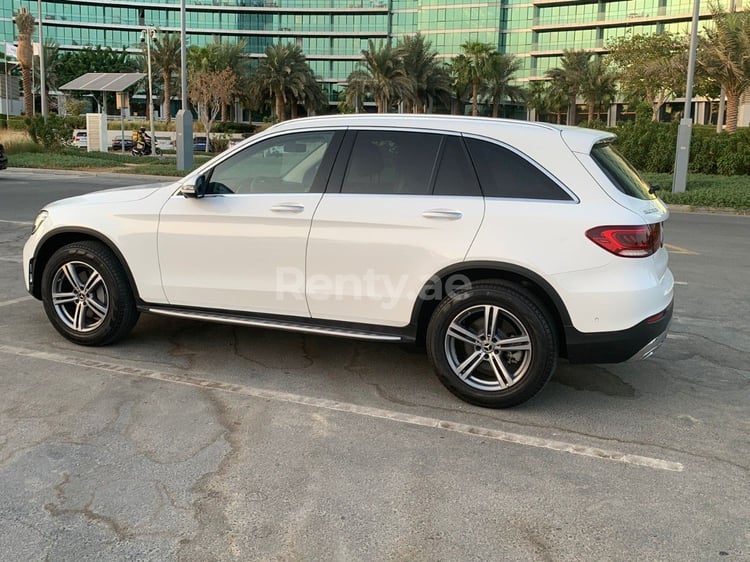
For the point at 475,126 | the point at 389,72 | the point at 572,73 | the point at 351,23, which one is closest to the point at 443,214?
the point at 475,126

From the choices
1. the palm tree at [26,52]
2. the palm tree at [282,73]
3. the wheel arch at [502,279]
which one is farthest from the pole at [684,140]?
the palm tree at [282,73]

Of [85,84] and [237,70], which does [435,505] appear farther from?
[237,70]

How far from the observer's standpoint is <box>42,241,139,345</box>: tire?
539 centimetres

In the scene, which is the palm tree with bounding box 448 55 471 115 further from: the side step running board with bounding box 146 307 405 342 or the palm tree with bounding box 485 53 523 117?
the side step running board with bounding box 146 307 405 342

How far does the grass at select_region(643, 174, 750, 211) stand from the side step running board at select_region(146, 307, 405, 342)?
14775 millimetres

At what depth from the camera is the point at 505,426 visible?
4312mm

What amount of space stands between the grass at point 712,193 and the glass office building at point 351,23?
59083 mm

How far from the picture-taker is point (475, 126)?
466 cm

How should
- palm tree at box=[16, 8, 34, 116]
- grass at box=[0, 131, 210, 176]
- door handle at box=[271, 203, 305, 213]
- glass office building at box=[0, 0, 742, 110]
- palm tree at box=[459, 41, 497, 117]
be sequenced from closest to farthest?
door handle at box=[271, 203, 305, 213] → grass at box=[0, 131, 210, 176] → palm tree at box=[16, 8, 34, 116] → palm tree at box=[459, 41, 497, 117] → glass office building at box=[0, 0, 742, 110]

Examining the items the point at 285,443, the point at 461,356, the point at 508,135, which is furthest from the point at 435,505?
the point at 508,135

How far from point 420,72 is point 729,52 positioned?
41.8 m

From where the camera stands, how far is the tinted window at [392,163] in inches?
184

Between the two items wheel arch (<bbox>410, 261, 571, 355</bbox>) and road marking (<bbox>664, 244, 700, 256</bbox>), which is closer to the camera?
wheel arch (<bbox>410, 261, 571, 355</bbox>)

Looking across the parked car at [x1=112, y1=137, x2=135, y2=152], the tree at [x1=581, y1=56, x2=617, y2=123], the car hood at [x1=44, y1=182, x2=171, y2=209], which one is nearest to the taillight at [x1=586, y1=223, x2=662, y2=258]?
the car hood at [x1=44, y1=182, x2=171, y2=209]
